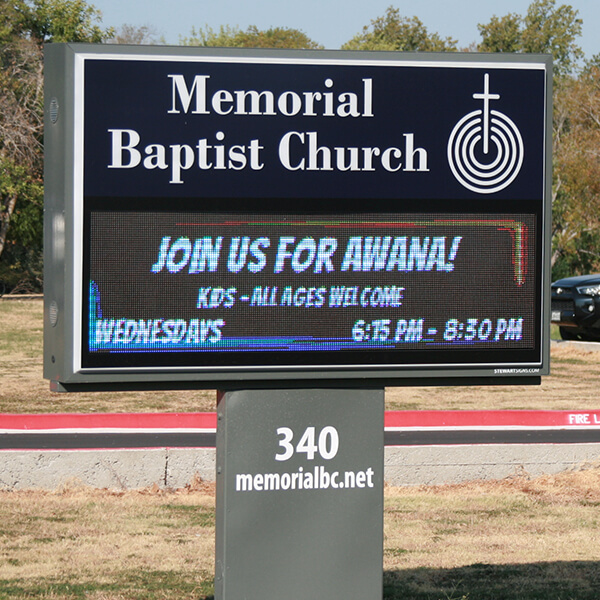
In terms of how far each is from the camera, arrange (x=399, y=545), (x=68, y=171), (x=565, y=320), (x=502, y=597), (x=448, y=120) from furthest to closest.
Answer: (x=565, y=320), (x=399, y=545), (x=502, y=597), (x=448, y=120), (x=68, y=171)

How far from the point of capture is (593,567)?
347 inches

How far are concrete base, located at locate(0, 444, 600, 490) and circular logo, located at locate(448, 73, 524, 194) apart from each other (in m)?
6.54

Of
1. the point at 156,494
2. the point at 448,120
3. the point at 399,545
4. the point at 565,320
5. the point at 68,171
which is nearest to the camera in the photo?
the point at 68,171

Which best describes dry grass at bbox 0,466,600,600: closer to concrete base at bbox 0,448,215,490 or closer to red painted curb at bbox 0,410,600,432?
concrete base at bbox 0,448,215,490

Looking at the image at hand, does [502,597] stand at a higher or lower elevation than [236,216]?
lower

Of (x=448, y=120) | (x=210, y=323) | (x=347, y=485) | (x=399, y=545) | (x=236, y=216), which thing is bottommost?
(x=399, y=545)

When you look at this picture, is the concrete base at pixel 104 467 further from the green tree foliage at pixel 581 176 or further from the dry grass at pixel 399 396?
the green tree foliage at pixel 581 176

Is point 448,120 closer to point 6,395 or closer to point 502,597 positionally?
point 502,597

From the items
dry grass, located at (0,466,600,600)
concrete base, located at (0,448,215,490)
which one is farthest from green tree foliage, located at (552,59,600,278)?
concrete base, located at (0,448,215,490)

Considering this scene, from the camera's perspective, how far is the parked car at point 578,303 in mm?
24875

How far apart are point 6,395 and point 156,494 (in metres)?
8.66

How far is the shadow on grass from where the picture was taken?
A: 784 centimetres

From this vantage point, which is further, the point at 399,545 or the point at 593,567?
the point at 399,545

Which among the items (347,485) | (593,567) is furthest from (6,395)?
(347,485)
